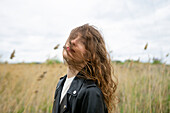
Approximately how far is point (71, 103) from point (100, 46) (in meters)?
0.40

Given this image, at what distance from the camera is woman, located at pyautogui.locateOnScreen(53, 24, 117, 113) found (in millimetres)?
712

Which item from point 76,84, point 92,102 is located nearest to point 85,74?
point 76,84

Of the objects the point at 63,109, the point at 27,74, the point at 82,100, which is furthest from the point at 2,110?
the point at 27,74

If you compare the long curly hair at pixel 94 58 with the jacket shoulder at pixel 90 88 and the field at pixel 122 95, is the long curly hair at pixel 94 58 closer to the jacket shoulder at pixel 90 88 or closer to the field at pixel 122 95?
the jacket shoulder at pixel 90 88

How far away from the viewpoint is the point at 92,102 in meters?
0.69

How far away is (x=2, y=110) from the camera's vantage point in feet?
6.40

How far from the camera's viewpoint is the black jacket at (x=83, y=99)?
0.69m

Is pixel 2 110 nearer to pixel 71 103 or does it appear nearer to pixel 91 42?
pixel 71 103

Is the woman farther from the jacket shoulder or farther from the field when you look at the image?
the field

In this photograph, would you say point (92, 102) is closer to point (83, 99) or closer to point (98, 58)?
point (83, 99)

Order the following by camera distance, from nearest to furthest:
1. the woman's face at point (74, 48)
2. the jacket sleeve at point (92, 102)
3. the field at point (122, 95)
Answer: the jacket sleeve at point (92, 102), the woman's face at point (74, 48), the field at point (122, 95)

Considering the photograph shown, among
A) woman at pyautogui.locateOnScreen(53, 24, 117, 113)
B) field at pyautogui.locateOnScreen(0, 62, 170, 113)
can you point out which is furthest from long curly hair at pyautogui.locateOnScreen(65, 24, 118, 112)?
field at pyautogui.locateOnScreen(0, 62, 170, 113)

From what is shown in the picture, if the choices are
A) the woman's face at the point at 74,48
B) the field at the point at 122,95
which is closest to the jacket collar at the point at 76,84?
the woman's face at the point at 74,48

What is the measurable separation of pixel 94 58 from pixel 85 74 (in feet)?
0.36
